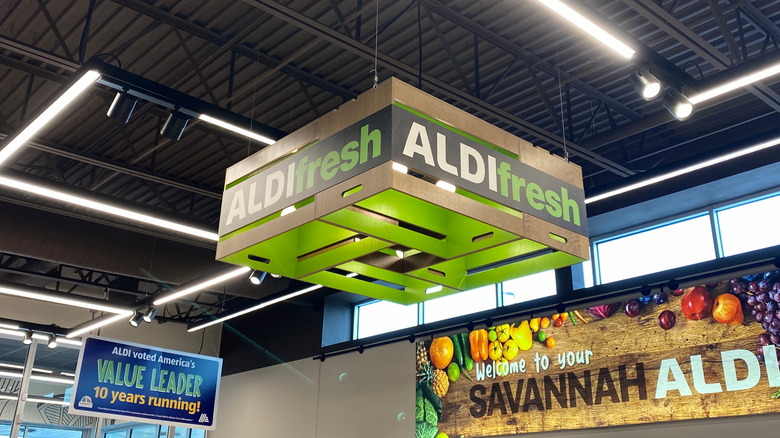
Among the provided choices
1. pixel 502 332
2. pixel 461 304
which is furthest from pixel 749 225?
pixel 461 304

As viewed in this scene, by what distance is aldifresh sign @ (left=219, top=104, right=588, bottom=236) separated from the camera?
8.58 feet

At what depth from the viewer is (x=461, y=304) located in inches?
398

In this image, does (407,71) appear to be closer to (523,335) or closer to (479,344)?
(523,335)

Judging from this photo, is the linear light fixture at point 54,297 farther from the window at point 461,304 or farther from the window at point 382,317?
the window at point 461,304

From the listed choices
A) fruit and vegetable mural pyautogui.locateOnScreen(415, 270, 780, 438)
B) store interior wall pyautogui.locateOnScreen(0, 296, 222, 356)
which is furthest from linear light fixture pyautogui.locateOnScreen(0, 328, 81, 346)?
fruit and vegetable mural pyautogui.locateOnScreen(415, 270, 780, 438)

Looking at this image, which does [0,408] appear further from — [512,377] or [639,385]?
[639,385]

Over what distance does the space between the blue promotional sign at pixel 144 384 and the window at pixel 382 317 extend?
9.09 feet

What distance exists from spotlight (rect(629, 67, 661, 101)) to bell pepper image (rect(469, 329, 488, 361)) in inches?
183

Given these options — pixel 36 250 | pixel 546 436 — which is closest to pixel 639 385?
pixel 546 436

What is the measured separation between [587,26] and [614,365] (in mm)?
4640

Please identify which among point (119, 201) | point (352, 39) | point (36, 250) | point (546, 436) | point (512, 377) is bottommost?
point (546, 436)

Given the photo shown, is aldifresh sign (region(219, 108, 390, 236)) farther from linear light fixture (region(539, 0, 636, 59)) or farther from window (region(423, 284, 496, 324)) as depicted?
window (region(423, 284, 496, 324))

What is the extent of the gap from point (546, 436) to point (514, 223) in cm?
606

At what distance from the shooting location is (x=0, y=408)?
12.4 metres
